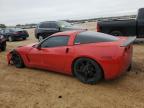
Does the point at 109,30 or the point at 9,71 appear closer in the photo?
the point at 9,71

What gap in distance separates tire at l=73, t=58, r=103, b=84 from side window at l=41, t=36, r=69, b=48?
0.80 meters

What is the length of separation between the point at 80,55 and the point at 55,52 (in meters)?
0.96

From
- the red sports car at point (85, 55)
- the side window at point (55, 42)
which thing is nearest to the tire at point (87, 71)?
the red sports car at point (85, 55)

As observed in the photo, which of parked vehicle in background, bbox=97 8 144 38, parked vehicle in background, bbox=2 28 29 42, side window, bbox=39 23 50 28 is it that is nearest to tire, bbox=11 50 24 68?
parked vehicle in background, bbox=97 8 144 38

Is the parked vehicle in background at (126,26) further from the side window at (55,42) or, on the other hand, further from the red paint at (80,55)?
the side window at (55,42)

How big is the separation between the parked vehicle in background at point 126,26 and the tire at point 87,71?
6.98 metres

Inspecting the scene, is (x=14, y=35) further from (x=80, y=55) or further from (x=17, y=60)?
(x=80, y=55)

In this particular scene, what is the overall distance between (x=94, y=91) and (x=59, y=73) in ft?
6.19

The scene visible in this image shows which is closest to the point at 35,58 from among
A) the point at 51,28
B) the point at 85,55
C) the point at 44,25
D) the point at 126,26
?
the point at 85,55

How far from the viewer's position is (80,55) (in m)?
6.07

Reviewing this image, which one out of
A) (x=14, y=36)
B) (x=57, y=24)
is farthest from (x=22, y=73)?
(x=14, y=36)

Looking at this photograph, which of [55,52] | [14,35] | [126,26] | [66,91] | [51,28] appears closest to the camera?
[66,91]

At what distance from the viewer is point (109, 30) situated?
12953mm

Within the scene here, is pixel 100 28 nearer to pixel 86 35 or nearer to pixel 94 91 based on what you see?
pixel 86 35
